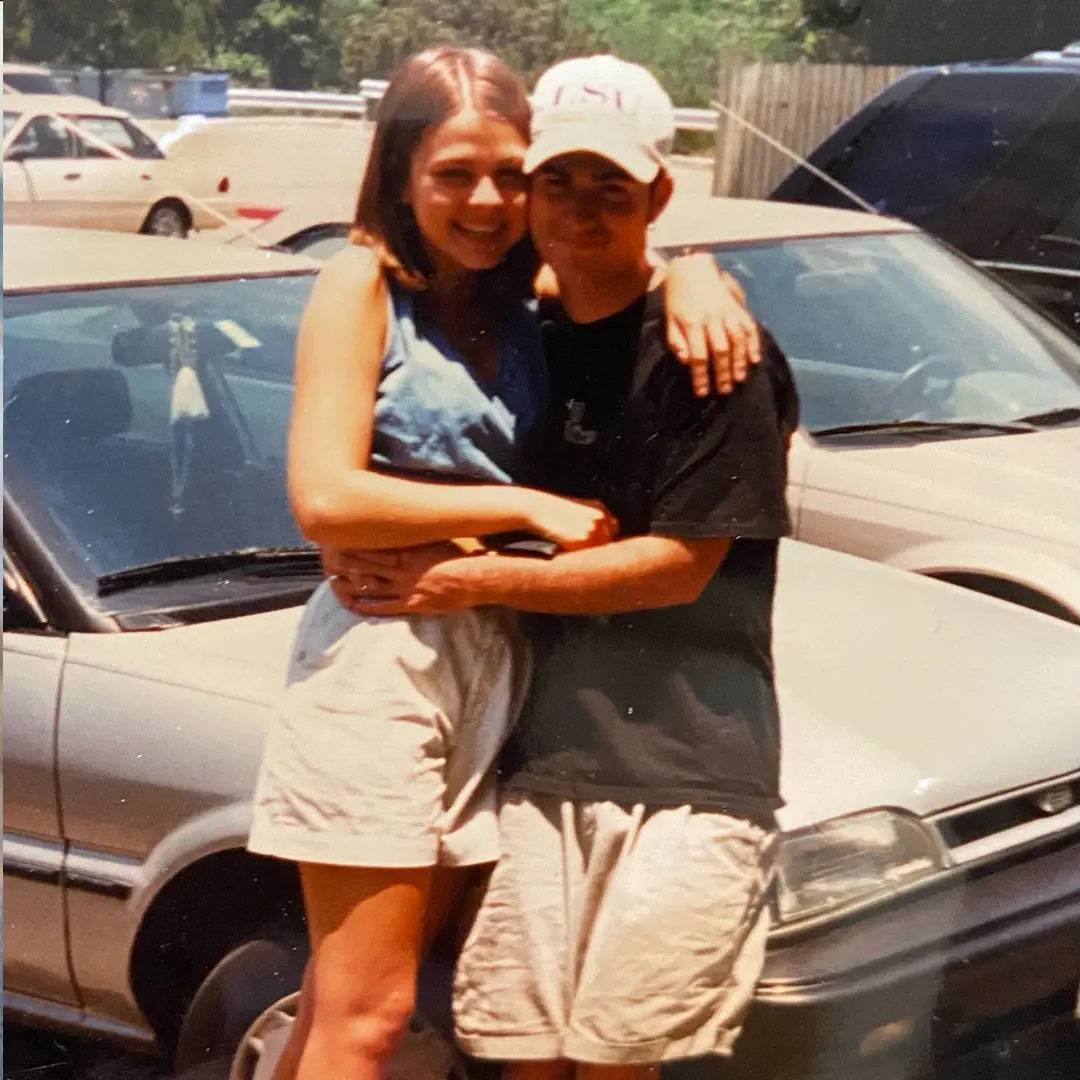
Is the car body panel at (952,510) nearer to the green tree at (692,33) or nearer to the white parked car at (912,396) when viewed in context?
the white parked car at (912,396)

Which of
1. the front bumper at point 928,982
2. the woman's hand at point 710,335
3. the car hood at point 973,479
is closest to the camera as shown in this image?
the woman's hand at point 710,335

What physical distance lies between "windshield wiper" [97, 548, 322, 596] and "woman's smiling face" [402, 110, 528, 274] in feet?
2.26

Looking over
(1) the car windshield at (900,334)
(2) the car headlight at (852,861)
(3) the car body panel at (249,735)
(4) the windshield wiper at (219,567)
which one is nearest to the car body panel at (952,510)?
(1) the car windshield at (900,334)

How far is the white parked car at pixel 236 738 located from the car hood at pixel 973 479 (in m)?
0.15

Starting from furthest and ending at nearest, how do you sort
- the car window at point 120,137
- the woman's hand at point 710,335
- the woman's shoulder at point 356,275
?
the car window at point 120,137
the woman's shoulder at point 356,275
the woman's hand at point 710,335

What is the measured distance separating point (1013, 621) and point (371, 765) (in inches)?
50.5

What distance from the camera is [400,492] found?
1.78m

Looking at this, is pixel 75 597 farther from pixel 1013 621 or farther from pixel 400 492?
pixel 1013 621

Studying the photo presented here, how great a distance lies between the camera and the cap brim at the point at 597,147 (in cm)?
177

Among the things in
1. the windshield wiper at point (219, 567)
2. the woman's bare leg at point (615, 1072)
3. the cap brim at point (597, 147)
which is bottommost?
the woman's bare leg at point (615, 1072)

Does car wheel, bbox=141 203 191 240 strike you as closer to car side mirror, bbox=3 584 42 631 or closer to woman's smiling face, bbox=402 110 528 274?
car side mirror, bbox=3 584 42 631

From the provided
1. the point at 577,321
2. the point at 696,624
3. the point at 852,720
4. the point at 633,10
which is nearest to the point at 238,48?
the point at 633,10

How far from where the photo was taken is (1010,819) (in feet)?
7.79

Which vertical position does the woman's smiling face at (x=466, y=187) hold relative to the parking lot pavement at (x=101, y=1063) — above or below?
above
